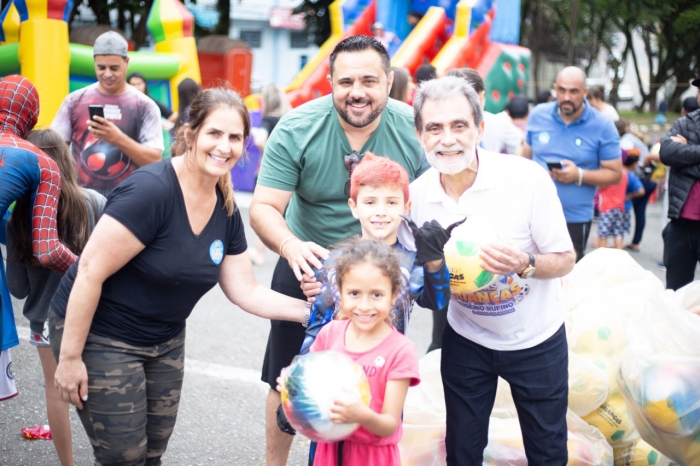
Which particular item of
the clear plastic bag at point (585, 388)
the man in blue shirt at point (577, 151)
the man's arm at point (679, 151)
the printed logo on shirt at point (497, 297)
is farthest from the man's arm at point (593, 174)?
the printed logo on shirt at point (497, 297)

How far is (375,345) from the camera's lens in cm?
229

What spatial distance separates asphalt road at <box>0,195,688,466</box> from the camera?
371cm

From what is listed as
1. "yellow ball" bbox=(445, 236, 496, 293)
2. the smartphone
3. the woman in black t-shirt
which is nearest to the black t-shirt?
the woman in black t-shirt

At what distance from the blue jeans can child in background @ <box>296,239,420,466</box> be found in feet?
1.86

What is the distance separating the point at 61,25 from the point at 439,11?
7009 millimetres

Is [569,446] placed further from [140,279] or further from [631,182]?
[631,182]

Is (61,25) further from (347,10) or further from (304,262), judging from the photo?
(304,262)

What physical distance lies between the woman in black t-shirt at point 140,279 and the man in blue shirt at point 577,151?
323 centimetres

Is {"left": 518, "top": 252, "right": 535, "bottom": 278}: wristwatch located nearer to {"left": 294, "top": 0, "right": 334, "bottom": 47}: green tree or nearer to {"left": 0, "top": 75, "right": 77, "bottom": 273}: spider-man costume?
{"left": 0, "top": 75, "right": 77, "bottom": 273}: spider-man costume

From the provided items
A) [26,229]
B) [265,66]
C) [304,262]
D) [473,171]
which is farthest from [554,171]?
[265,66]

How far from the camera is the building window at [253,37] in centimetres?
5078

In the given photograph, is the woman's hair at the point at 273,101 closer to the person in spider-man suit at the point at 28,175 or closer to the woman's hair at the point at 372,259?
the person in spider-man suit at the point at 28,175

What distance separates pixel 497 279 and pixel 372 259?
0.57 metres

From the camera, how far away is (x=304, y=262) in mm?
2574
